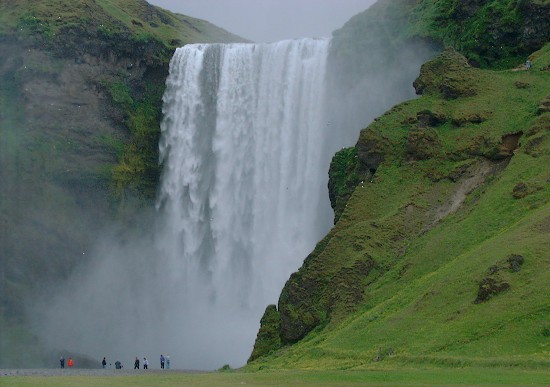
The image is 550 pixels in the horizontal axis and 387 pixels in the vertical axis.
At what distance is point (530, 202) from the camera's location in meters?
42.3

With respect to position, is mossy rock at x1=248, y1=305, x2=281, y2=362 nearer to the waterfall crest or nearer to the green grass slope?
the green grass slope

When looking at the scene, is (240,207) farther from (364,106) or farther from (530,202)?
(530,202)

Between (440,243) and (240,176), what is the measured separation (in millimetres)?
33012

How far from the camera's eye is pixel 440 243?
146 ft

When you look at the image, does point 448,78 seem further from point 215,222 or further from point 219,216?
point 215,222

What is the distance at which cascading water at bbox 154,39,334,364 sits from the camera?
7019cm

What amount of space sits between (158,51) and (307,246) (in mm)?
24397

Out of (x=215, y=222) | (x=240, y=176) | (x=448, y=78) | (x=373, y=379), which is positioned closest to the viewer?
(x=373, y=379)

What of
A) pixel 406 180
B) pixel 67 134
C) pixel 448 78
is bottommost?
pixel 406 180

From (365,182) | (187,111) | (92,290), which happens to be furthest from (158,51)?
(365,182)

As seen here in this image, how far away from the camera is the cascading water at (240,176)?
7019cm

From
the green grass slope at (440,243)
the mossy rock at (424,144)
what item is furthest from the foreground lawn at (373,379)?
the mossy rock at (424,144)

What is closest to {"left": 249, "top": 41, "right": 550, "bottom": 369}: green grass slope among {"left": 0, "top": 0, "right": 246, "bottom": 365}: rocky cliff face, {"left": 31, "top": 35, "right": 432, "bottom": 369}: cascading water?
{"left": 31, "top": 35, "right": 432, "bottom": 369}: cascading water

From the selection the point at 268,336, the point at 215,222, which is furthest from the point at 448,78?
the point at 215,222
